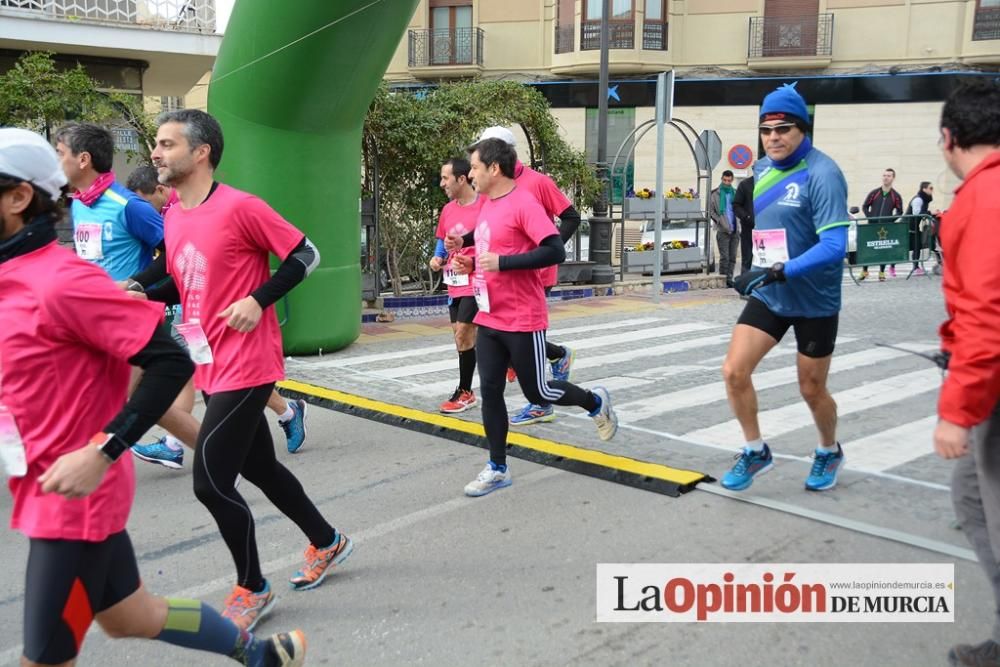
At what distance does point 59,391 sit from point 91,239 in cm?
321

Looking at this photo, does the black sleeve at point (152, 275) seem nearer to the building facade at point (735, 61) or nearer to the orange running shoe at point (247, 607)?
the orange running shoe at point (247, 607)

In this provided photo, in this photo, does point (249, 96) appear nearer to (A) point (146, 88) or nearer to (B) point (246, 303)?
(B) point (246, 303)

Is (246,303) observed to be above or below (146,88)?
below

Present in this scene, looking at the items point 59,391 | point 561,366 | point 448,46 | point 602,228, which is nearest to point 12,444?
point 59,391

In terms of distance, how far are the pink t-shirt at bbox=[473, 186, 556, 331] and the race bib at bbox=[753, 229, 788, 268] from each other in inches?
40.8

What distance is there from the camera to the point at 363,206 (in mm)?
11672

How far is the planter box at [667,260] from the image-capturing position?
15.7 meters

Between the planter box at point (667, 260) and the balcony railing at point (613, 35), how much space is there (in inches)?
697

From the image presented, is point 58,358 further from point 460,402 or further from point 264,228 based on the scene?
point 460,402

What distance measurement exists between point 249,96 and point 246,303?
17.0 ft

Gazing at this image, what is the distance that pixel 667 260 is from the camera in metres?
16.2

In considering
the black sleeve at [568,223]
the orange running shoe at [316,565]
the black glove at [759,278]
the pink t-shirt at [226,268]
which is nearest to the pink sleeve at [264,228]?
the pink t-shirt at [226,268]

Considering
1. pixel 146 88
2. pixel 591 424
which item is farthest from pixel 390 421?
pixel 146 88

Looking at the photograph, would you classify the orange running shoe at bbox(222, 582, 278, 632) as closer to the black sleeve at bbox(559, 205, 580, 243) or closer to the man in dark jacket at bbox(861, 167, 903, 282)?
the black sleeve at bbox(559, 205, 580, 243)
